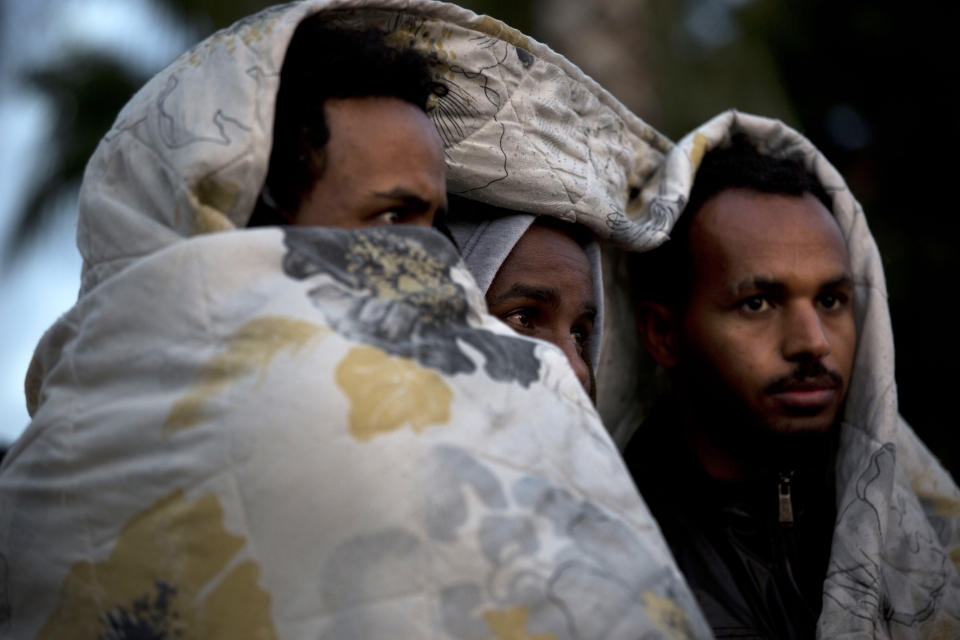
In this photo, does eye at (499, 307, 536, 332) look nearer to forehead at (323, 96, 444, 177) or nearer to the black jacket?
forehead at (323, 96, 444, 177)

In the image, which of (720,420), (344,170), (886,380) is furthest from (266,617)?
(886,380)

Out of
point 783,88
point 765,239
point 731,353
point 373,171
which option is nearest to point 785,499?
point 731,353

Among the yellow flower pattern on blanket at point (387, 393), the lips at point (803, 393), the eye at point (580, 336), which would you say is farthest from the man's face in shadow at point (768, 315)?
the yellow flower pattern on blanket at point (387, 393)

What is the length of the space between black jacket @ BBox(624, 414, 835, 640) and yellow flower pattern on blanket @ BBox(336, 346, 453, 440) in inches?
46.1

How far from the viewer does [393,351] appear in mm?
1312

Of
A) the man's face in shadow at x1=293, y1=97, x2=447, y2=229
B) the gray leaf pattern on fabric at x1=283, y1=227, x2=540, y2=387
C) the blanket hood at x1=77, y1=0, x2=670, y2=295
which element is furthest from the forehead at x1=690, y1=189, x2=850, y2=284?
the gray leaf pattern on fabric at x1=283, y1=227, x2=540, y2=387

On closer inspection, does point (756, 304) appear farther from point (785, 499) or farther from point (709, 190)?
point (785, 499)

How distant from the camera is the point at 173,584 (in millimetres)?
1259

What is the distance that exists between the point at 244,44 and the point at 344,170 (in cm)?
27

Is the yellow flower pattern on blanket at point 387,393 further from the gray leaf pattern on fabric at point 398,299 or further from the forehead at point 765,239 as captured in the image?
the forehead at point 765,239

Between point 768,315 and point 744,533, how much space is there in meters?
0.54

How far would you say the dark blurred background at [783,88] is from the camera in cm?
592

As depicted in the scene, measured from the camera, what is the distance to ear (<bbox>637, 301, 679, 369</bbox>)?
8.68 ft

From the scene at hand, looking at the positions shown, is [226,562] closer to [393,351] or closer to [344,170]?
[393,351]
